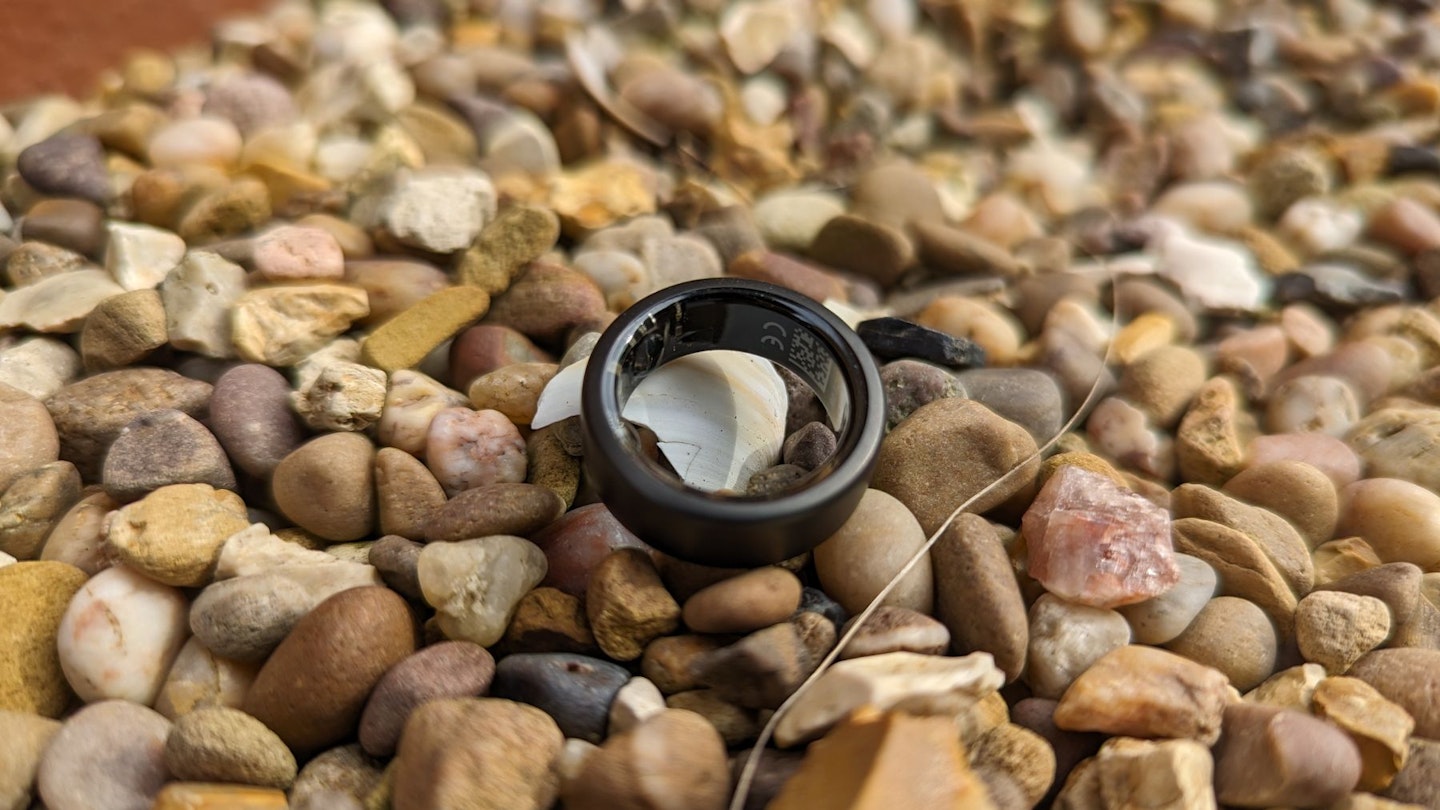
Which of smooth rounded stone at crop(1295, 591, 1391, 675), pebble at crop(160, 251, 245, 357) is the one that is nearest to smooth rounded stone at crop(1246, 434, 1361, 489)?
smooth rounded stone at crop(1295, 591, 1391, 675)

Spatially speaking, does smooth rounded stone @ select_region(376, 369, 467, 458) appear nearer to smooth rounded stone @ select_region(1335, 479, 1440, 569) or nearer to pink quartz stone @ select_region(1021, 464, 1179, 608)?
pink quartz stone @ select_region(1021, 464, 1179, 608)

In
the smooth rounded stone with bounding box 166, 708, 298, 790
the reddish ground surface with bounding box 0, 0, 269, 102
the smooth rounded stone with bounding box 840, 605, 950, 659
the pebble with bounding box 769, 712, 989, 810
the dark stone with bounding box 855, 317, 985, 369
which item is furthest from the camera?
the reddish ground surface with bounding box 0, 0, 269, 102

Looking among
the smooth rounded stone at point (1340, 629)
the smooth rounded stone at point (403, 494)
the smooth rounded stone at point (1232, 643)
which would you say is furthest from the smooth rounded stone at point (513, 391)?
the smooth rounded stone at point (1340, 629)

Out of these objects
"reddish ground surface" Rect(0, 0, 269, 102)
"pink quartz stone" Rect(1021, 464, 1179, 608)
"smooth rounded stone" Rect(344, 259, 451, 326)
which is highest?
"reddish ground surface" Rect(0, 0, 269, 102)

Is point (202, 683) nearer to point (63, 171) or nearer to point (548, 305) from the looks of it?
point (548, 305)

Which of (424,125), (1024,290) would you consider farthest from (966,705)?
(424,125)

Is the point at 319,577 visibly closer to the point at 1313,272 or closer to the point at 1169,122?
the point at 1313,272

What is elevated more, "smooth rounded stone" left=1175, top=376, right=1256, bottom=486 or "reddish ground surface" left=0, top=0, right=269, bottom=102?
"reddish ground surface" left=0, top=0, right=269, bottom=102
